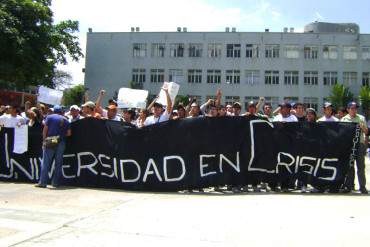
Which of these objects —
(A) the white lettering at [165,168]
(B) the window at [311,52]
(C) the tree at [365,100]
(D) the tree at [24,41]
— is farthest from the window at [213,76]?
(A) the white lettering at [165,168]

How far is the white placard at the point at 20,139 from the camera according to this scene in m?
11.6

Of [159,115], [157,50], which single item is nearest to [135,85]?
[157,50]

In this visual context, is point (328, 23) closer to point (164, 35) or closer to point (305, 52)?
point (305, 52)

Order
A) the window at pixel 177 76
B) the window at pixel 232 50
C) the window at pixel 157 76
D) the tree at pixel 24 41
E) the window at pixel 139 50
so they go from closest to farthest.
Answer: the tree at pixel 24 41 < the window at pixel 232 50 < the window at pixel 177 76 < the window at pixel 157 76 < the window at pixel 139 50

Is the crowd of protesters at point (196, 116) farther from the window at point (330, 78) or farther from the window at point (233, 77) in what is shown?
Answer: the window at point (330, 78)

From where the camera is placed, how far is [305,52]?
2630 inches

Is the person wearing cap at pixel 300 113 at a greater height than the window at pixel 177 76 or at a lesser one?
lesser

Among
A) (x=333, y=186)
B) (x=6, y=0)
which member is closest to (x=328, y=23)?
(x=6, y=0)

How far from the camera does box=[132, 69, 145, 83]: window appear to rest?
69312 millimetres

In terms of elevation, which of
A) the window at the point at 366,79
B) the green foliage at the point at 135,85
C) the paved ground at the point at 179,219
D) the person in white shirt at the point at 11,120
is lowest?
the paved ground at the point at 179,219

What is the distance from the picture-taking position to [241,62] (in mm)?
67375

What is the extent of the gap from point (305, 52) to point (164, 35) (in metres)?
18.5

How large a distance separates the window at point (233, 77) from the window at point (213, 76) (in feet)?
3.82

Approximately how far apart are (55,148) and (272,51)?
192 ft
